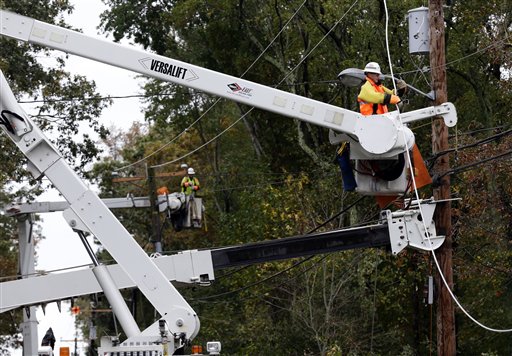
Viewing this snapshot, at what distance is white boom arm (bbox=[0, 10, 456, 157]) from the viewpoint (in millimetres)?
16172

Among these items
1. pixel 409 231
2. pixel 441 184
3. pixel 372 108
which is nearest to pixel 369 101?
pixel 372 108

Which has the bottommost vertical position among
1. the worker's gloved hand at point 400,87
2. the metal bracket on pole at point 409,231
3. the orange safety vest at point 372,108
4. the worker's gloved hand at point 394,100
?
the metal bracket on pole at point 409,231

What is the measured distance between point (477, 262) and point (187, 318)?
19.9m

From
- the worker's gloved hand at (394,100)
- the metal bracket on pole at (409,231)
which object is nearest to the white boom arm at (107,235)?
the metal bracket on pole at (409,231)

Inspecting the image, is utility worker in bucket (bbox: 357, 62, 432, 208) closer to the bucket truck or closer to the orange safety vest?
the orange safety vest

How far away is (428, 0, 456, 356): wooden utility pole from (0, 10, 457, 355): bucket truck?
4.55 meters

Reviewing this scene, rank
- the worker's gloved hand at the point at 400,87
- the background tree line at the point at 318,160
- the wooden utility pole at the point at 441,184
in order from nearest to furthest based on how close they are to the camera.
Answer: the worker's gloved hand at the point at 400,87 → the wooden utility pole at the point at 441,184 → the background tree line at the point at 318,160

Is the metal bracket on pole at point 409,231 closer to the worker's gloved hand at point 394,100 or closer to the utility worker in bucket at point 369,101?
the utility worker in bucket at point 369,101

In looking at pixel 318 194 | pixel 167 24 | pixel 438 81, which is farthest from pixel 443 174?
pixel 167 24

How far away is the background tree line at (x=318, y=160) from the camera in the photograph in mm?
34812

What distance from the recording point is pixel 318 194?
3903 centimetres

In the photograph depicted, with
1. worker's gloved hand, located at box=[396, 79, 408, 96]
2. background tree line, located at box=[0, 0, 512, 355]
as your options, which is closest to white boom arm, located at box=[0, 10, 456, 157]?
worker's gloved hand, located at box=[396, 79, 408, 96]

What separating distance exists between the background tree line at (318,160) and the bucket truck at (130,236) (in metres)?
12.3

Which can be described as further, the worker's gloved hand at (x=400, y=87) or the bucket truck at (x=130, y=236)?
the worker's gloved hand at (x=400, y=87)
